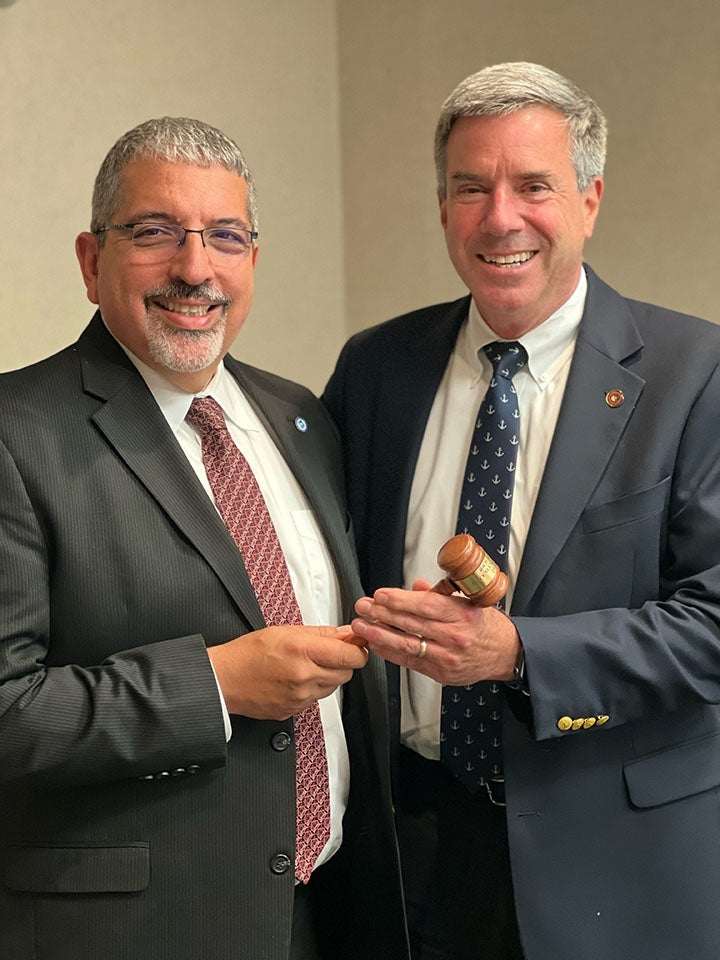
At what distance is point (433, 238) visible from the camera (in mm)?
3596

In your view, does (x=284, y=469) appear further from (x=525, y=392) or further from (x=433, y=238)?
(x=433, y=238)

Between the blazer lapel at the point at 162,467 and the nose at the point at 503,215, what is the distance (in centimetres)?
68

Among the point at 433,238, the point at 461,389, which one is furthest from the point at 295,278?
the point at 461,389

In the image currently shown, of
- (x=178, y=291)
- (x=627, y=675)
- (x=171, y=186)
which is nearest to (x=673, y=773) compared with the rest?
(x=627, y=675)

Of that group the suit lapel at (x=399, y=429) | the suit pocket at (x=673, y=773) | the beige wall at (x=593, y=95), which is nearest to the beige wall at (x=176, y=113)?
the beige wall at (x=593, y=95)

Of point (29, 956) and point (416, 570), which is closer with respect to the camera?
point (29, 956)

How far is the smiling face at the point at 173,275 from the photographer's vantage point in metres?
1.85

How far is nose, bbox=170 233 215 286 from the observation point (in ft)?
6.08

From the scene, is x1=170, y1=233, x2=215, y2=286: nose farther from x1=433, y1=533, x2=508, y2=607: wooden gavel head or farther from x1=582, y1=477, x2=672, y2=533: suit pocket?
x1=582, y1=477, x2=672, y2=533: suit pocket

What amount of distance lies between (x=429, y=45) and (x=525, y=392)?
179 centimetres

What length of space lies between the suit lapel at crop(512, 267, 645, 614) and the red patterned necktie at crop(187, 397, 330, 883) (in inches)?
15.2

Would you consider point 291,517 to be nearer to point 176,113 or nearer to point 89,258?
point 89,258

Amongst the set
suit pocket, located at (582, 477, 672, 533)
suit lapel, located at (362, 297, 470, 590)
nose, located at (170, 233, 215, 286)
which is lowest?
suit pocket, located at (582, 477, 672, 533)

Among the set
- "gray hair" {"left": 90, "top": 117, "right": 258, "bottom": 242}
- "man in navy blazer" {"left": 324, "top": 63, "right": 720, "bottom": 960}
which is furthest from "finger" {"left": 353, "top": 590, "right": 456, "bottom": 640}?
"gray hair" {"left": 90, "top": 117, "right": 258, "bottom": 242}
